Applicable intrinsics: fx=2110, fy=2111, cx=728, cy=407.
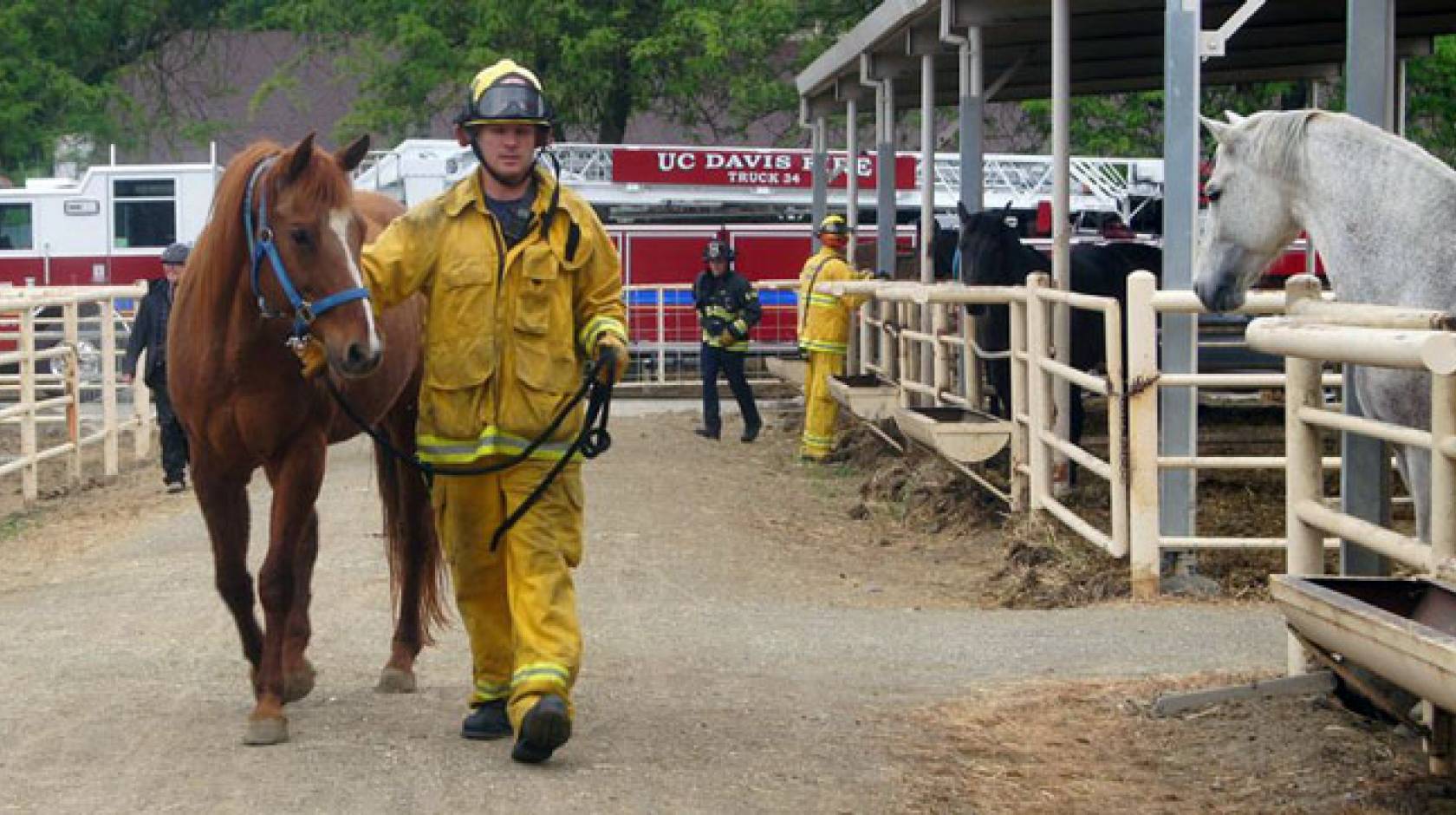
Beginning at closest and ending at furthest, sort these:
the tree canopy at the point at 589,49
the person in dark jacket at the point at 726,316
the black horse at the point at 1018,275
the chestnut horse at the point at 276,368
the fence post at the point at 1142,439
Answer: the chestnut horse at the point at 276,368 < the fence post at the point at 1142,439 < the black horse at the point at 1018,275 < the person in dark jacket at the point at 726,316 < the tree canopy at the point at 589,49

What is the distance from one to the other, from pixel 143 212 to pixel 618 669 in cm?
2297

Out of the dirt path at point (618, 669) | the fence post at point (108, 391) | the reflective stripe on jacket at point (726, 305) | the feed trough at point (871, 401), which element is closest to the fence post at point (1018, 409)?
the dirt path at point (618, 669)

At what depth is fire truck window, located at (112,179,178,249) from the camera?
29234 mm

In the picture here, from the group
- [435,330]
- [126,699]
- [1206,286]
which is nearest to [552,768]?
[435,330]

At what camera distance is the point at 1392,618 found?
507cm

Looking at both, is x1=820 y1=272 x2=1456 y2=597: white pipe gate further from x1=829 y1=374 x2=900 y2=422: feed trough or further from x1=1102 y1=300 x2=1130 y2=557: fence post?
x1=829 y1=374 x2=900 y2=422: feed trough

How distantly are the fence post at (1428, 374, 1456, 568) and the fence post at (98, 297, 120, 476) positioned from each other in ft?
47.6

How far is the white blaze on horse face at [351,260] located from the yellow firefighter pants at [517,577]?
20.8 inches

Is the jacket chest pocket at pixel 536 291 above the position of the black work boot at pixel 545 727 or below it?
above

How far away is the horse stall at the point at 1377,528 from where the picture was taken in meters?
4.85

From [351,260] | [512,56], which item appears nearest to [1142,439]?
[351,260]

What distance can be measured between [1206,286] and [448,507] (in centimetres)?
291

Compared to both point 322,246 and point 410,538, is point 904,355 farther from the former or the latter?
point 322,246

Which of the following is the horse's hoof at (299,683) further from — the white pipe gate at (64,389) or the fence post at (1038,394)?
the white pipe gate at (64,389)
